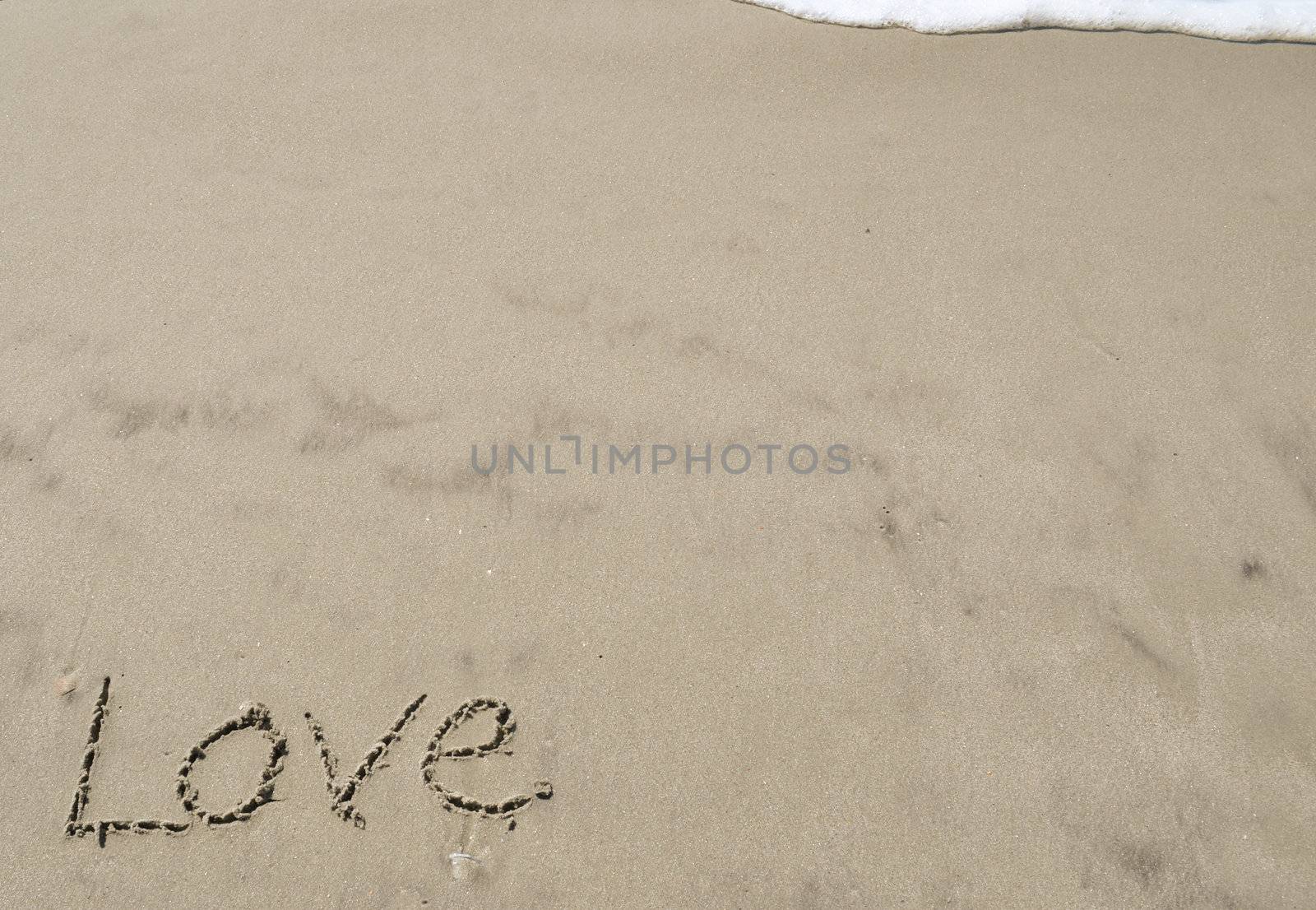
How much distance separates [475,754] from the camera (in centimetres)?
198

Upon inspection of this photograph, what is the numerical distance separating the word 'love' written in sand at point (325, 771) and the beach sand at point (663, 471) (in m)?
0.02

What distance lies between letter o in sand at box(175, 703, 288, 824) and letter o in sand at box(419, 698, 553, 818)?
30 cm

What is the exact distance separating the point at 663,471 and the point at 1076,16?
8.22ft

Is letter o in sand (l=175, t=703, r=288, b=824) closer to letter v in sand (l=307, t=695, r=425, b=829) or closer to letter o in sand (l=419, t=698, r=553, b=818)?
letter v in sand (l=307, t=695, r=425, b=829)

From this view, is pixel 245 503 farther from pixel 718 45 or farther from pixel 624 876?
pixel 718 45

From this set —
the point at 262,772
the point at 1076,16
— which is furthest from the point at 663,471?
the point at 1076,16

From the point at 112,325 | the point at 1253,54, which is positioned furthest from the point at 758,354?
the point at 1253,54

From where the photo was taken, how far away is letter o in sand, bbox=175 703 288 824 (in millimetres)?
1934

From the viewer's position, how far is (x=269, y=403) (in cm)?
246

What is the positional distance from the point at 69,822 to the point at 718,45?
117 inches
